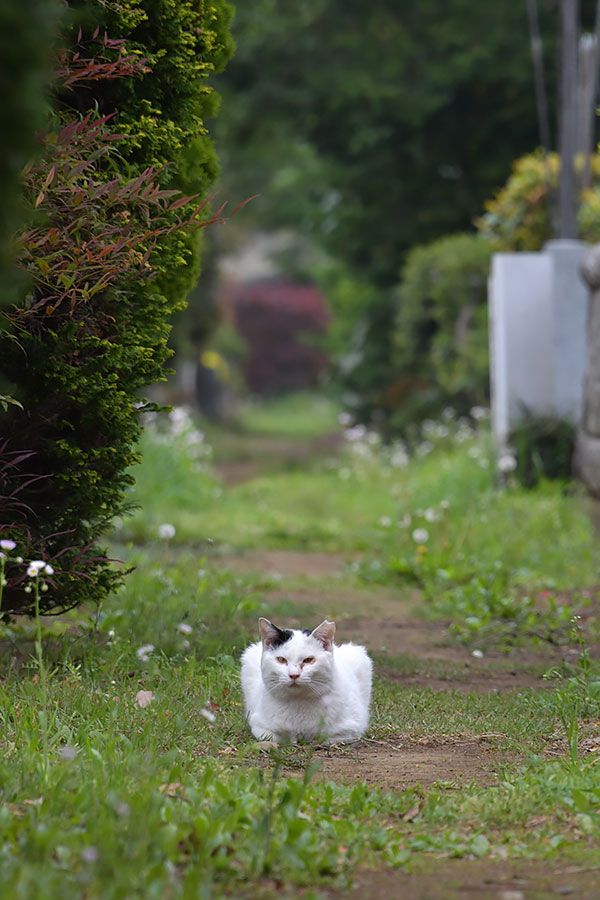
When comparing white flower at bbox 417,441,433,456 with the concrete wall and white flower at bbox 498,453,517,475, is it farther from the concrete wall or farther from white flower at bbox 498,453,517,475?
white flower at bbox 498,453,517,475

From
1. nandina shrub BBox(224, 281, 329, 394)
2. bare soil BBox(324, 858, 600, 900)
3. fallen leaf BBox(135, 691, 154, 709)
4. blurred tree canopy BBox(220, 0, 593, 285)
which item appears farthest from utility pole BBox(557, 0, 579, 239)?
nandina shrub BBox(224, 281, 329, 394)

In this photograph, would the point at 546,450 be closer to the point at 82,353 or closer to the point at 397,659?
the point at 397,659

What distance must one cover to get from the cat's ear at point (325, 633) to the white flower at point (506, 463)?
574 centimetres

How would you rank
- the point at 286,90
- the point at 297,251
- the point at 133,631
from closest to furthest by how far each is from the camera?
the point at 133,631, the point at 286,90, the point at 297,251

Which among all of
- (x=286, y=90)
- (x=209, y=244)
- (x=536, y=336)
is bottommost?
(x=536, y=336)

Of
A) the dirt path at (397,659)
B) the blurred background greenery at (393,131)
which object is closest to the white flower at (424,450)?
the blurred background greenery at (393,131)

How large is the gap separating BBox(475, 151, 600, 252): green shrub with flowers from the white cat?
377 inches

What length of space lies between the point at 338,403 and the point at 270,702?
1651 cm

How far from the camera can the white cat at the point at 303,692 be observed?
409cm

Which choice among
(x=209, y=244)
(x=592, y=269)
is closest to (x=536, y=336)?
(x=592, y=269)

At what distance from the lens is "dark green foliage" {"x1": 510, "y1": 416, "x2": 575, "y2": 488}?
10555 millimetres

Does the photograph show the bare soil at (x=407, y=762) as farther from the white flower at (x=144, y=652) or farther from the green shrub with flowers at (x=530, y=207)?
the green shrub with flowers at (x=530, y=207)

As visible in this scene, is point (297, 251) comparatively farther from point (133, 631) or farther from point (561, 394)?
point (133, 631)

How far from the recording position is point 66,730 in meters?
3.79
